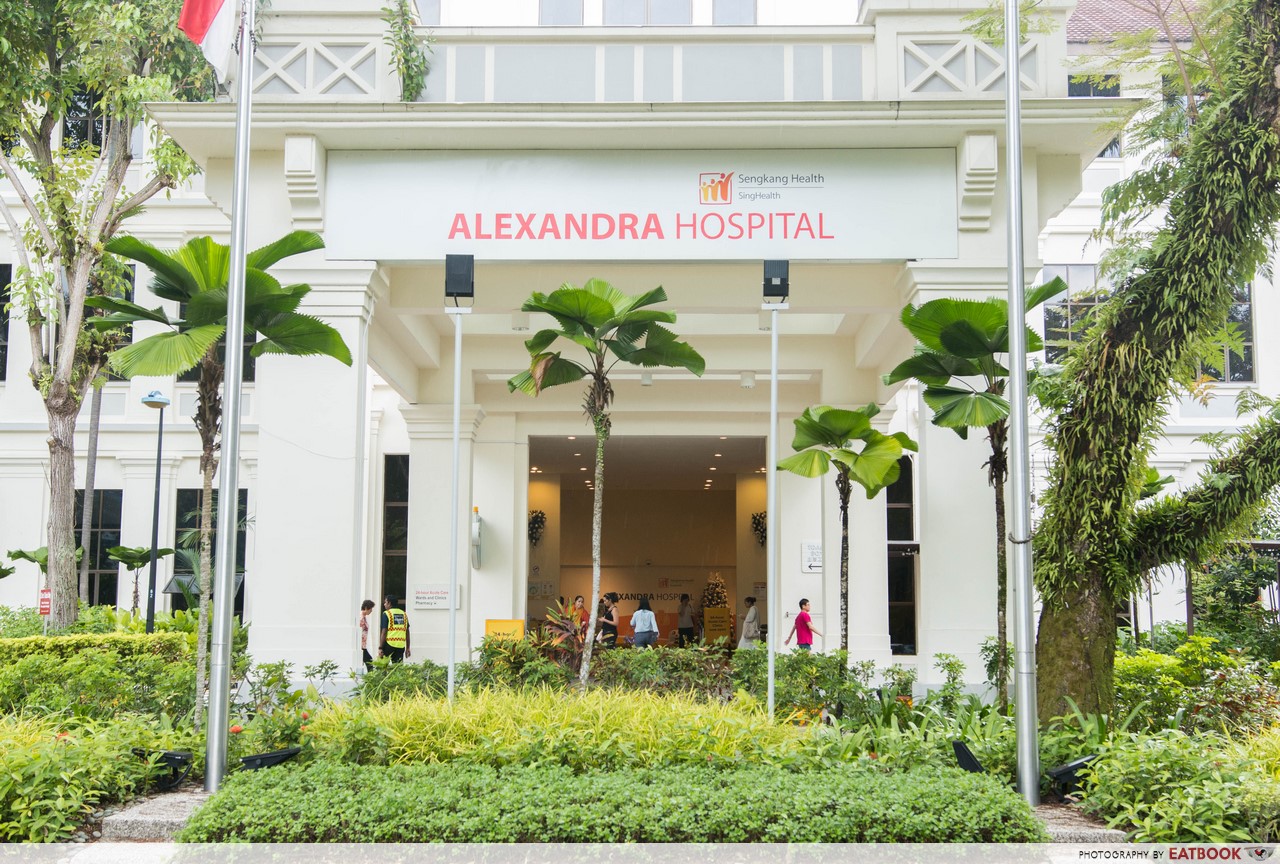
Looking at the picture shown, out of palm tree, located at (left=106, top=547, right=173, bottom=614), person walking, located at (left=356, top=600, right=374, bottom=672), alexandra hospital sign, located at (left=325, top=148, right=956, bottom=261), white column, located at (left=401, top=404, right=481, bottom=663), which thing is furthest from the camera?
palm tree, located at (left=106, top=547, right=173, bottom=614)

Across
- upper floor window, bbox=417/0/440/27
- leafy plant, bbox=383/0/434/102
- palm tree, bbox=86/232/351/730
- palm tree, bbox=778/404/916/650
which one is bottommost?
palm tree, bbox=778/404/916/650

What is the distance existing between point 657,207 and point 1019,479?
5.05 meters

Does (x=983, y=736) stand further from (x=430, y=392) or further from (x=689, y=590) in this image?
(x=689, y=590)

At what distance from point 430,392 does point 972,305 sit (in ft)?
32.9

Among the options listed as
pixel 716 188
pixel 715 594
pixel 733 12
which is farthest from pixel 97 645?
pixel 715 594

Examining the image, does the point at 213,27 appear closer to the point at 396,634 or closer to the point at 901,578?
the point at 396,634

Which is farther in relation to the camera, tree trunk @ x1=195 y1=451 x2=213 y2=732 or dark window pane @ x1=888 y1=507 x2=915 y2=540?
dark window pane @ x1=888 y1=507 x2=915 y2=540

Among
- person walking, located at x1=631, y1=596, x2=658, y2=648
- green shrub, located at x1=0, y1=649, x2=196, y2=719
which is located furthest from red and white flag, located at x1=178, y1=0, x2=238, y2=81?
person walking, located at x1=631, y1=596, x2=658, y2=648

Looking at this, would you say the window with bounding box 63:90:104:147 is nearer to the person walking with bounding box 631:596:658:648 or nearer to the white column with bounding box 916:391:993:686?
the person walking with bounding box 631:596:658:648

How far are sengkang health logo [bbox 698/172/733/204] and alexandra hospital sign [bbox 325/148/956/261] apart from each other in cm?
1

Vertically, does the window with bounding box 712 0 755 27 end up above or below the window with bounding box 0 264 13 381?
above

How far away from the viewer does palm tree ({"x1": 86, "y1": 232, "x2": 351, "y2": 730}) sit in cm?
846

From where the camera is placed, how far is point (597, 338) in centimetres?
1068

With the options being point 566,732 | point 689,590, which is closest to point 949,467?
point 566,732
